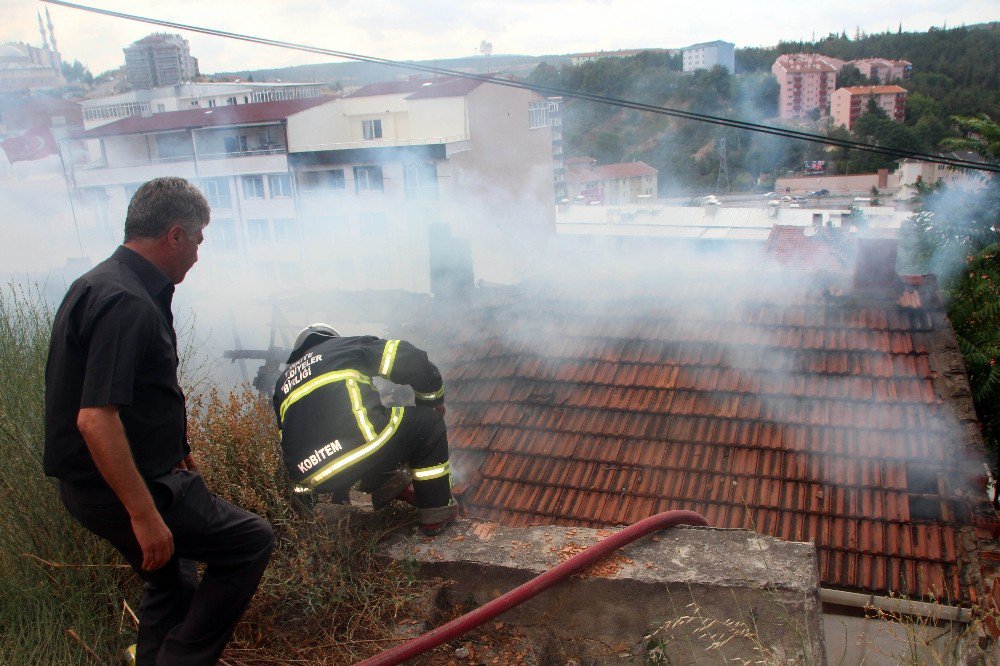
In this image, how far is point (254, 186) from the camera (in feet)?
105

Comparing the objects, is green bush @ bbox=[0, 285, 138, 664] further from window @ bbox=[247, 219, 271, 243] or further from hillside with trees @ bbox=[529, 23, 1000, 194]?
window @ bbox=[247, 219, 271, 243]

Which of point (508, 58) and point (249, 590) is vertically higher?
point (508, 58)

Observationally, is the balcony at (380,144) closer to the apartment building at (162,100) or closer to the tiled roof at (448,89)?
the tiled roof at (448,89)

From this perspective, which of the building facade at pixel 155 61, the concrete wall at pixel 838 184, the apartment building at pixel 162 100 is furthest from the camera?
the building facade at pixel 155 61

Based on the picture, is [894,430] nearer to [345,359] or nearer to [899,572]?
[899,572]

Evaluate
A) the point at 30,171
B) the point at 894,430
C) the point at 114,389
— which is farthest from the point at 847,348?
the point at 30,171

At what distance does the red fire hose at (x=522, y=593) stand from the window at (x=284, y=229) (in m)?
30.8

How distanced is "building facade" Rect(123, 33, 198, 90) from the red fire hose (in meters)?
43.4

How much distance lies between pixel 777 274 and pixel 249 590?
7.07m

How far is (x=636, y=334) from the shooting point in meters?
7.12

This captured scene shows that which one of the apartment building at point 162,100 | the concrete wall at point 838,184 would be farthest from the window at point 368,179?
the concrete wall at point 838,184

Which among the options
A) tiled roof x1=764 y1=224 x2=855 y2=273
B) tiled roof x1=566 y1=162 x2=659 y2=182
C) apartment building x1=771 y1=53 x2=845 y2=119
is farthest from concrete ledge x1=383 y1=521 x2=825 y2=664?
tiled roof x1=566 y1=162 x2=659 y2=182

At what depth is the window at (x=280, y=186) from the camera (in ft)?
105

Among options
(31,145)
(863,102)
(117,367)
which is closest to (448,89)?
(31,145)
